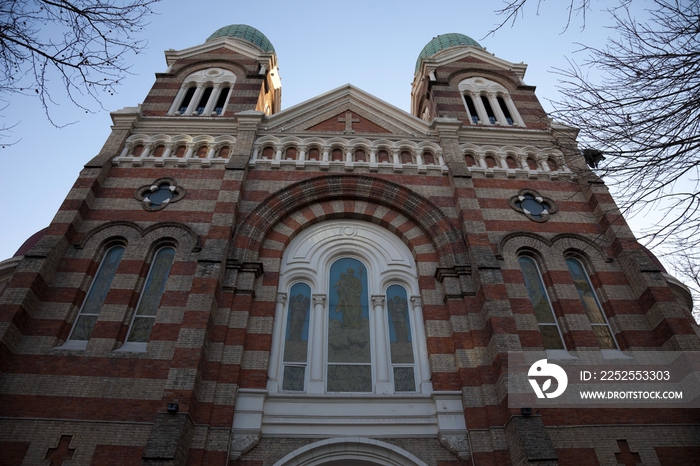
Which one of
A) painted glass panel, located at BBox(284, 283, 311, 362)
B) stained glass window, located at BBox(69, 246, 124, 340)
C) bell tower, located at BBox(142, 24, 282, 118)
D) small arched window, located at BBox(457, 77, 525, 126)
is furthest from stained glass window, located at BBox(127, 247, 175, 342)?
small arched window, located at BBox(457, 77, 525, 126)

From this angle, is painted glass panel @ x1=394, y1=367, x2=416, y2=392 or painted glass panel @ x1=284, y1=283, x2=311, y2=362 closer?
painted glass panel @ x1=394, y1=367, x2=416, y2=392

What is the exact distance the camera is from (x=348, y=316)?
12.5 m

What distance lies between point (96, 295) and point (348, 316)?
21.6ft

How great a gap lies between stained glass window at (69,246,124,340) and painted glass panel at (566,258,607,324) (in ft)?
41.8

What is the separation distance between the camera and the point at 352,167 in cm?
1562

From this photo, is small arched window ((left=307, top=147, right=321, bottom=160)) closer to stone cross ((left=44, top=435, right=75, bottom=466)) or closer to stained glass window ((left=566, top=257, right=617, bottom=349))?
stained glass window ((left=566, top=257, right=617, bottom=349))

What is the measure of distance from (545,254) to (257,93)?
1309cm

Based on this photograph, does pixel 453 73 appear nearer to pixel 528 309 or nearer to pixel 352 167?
pixel 352 167

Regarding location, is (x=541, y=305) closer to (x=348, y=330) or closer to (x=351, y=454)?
(x=348, y=330)

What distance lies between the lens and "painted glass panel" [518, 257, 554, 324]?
12.4 m

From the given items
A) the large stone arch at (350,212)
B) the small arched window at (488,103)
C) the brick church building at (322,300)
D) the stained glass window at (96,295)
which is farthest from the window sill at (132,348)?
the small arched window at (488,103)

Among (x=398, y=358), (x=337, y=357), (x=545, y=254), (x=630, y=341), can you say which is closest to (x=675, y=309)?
(x=630, y=341)

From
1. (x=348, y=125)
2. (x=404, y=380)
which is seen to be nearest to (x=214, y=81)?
(x=348, y=125)
